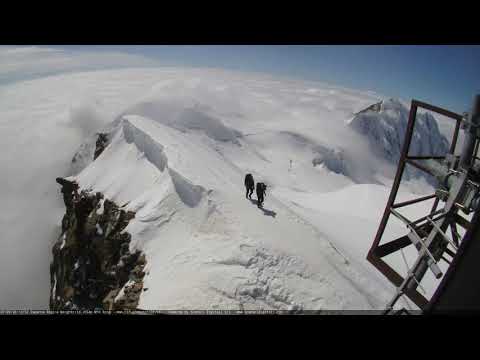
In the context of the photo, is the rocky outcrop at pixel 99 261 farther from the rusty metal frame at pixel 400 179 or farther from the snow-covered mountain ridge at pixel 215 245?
the rusty metal frame at pixel 400 179

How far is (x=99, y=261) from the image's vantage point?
50.1 ft

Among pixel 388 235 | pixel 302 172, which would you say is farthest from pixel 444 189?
pixel 302 172

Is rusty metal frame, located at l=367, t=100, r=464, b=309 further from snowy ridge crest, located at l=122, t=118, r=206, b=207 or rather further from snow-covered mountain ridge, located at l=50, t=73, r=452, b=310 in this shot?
snowy ridge crest, located at l=122, t=118, r=206, b=207

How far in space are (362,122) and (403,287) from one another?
185m

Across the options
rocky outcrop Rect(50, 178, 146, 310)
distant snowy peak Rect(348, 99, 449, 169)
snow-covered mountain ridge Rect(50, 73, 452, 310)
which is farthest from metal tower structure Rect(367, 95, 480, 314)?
distant snowy peak Rect(348, 99, 449, 169)

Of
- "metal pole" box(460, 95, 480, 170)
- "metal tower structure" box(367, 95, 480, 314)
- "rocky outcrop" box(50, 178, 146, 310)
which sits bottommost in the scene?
"rocky outcrop" box(50, 178, 146, 310)

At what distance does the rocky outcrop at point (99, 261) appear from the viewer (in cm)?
1136

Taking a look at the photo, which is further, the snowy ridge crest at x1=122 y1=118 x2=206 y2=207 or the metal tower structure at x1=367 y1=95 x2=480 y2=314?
the snowy ridge crest at x1=122 y1=118 x2=206 y2=207

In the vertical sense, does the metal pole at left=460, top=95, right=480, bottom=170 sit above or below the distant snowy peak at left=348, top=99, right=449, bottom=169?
above

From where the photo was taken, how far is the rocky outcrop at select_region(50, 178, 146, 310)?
11.4 m

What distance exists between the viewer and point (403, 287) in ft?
17.9

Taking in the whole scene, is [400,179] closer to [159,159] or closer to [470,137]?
[470,137]

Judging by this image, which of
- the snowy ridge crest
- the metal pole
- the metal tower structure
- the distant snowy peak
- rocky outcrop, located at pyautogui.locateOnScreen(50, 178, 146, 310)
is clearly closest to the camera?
the metal tower structure
